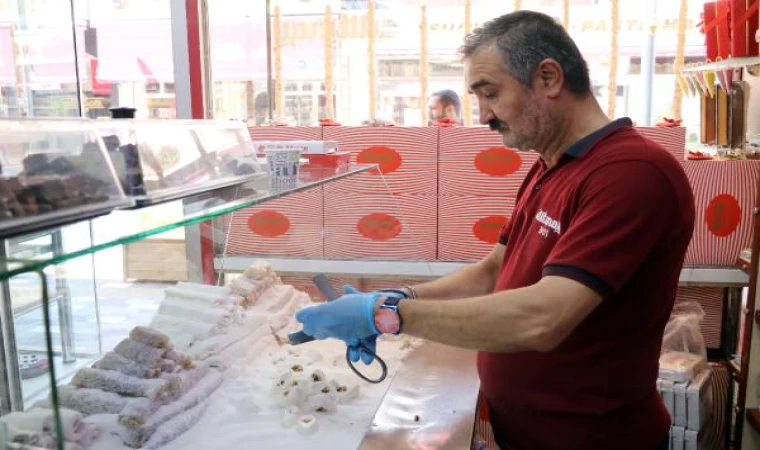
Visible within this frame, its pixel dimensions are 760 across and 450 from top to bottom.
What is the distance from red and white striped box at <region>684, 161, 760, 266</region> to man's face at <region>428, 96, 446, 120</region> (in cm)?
144

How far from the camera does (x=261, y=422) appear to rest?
1.54 metres

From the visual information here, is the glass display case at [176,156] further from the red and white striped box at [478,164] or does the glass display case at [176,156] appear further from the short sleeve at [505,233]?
the red and white striped box at [478,164]

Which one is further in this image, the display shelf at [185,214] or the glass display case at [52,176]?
the glass display case at [52,176]

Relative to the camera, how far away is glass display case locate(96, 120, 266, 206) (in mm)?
1266

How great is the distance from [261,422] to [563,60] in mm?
1079

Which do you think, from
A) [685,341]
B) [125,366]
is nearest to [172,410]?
[125,366]

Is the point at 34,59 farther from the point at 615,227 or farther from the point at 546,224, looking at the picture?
the point at 615,227

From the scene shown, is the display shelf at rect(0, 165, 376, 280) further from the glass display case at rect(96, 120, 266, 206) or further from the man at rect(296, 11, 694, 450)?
the man at rect(296, 11, 694, 450)

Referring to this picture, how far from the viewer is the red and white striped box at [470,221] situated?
128 inches

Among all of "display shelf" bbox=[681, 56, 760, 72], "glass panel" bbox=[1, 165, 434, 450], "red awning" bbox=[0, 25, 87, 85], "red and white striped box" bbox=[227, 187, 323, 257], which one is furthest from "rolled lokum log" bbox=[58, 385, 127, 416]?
"red awning" bbox=[0, 25, 87, 85]

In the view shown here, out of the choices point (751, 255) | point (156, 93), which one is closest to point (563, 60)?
point (751, 255)

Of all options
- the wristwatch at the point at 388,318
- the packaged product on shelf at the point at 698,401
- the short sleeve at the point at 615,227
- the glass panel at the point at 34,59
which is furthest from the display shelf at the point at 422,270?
the glass panel at the point at 34,59

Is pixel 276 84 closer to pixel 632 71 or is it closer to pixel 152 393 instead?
pixel 632 71

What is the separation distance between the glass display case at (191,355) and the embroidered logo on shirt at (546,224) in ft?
1.61
